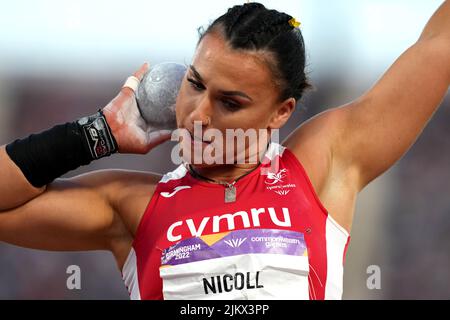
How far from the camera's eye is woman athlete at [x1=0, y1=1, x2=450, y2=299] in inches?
101

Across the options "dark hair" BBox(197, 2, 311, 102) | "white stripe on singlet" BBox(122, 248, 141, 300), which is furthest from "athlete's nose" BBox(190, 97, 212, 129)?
"white stripe on singlet" BBox(122, 248, 141, 300)

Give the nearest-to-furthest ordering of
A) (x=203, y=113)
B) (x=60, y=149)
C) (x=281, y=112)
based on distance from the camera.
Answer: (x=203, y=113)
(x=60, y=149)
(x=281, y=112)

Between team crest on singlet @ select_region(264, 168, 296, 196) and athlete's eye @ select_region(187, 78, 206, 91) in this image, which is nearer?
athlete's eye @ select_region(187, 78, 206, 91)

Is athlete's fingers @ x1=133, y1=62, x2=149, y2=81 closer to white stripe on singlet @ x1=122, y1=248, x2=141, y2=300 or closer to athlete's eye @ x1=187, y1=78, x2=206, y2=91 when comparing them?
athlete's eye @ x1=187, y1=78, x2=206, y2=91

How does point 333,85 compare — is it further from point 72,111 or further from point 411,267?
point 72,111

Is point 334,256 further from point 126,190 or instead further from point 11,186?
point 11,186

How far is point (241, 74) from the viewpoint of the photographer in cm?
255

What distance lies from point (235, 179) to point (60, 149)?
1.92ft

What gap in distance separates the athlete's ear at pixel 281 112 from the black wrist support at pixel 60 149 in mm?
527

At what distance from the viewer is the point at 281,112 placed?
9.04ft

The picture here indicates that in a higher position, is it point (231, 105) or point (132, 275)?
point (231, 105)

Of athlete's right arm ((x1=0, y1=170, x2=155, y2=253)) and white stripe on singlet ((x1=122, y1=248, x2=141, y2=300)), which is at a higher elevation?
athlete's right arm ((x1=0, y1=170, x2=155, y2=253))

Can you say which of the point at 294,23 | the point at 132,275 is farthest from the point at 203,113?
the point at 132,275

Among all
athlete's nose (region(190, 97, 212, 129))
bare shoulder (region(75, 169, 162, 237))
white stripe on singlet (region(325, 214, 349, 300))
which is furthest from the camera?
bare shoulder (region(75, 169, 162, 237))
